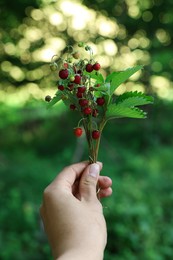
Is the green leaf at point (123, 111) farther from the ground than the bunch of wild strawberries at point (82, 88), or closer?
closer

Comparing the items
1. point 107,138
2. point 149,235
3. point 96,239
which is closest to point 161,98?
point 107,138

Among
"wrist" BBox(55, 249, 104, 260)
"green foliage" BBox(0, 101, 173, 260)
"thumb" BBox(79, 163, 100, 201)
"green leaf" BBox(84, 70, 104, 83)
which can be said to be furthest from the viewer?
"green foliage" BBox(0, 101, 173, 260)

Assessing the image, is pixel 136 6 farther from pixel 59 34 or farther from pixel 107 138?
pixel 107 138

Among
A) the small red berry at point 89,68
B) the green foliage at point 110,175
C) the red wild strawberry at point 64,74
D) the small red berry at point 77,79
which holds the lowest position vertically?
the green foliage at point 110,175

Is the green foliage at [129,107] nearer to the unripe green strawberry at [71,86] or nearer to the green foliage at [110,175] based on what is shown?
the unripe green strawberry at [71,86]

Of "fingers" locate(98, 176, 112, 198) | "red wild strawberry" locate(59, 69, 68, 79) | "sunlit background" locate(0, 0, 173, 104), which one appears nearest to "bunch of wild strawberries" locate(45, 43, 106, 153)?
"red wild strawberry" locate(59, 69, 68, 79)

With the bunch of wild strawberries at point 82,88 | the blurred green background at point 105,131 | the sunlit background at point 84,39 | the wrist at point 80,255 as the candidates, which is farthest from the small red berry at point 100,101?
the sunlit background at point 84,39

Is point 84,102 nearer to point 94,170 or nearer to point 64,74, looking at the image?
point 64,74

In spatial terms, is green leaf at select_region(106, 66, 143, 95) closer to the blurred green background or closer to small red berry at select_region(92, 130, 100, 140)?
small red berry at select_region(92, 130, 100, 140)
